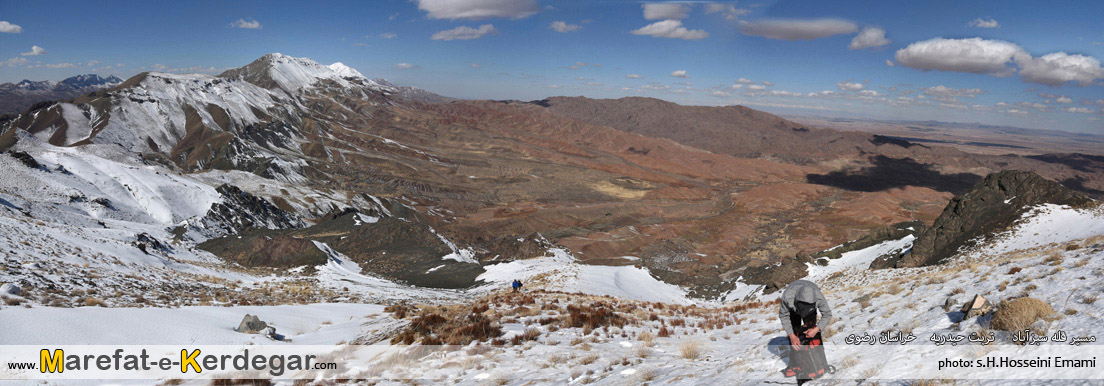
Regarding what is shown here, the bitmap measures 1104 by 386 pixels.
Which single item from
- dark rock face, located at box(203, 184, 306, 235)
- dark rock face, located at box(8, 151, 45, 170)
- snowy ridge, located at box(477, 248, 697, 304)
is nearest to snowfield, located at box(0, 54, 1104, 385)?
snowy ridge, located at box(477, 248, 697, 304)

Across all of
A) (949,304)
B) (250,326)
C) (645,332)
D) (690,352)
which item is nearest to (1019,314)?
(949,304)

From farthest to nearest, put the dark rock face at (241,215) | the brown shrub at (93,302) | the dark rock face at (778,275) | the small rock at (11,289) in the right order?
the dark rock face at (241,215) → the dark rock face at (778,275) → the brown shrub at (93,302) → the small rock at (11,289)

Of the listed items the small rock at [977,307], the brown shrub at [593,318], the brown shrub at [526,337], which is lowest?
the brown shrub at [593,318]

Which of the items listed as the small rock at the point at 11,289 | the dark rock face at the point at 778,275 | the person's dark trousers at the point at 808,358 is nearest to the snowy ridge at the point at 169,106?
the small rock at the point at 11,289

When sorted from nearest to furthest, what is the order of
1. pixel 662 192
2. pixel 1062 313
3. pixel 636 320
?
pixel 1062 313 → pixel 636 320 → pixel 662 192

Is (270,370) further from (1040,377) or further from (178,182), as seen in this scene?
(178,182)

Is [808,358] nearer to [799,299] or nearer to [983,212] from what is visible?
[799,299]

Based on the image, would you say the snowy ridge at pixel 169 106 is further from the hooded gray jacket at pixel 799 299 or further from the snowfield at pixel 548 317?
the hooded gray jacket at pixel 799 299

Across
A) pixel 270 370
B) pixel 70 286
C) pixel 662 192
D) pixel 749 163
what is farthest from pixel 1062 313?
pixel 749 163
